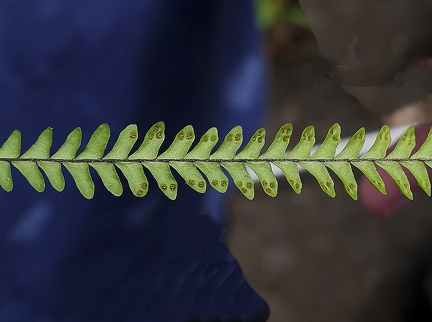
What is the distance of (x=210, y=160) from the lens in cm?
29

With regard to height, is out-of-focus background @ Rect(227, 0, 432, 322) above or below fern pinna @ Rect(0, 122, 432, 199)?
below

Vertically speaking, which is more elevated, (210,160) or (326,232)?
(210,160)

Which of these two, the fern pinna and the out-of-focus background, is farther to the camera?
the out-of-focus background

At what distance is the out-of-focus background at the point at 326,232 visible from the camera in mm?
917

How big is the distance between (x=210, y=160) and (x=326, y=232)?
2.44ft

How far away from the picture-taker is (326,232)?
100cm

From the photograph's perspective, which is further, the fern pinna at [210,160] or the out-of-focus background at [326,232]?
the out-of-focus background at [326,232]

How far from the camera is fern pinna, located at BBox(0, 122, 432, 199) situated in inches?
11.1

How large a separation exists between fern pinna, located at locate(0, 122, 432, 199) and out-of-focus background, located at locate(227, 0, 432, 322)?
23.6 inches

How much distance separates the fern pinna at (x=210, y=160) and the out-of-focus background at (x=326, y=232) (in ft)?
1.97

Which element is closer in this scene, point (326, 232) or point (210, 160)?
point (210, 160)
